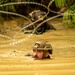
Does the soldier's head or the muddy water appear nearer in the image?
the muddy water

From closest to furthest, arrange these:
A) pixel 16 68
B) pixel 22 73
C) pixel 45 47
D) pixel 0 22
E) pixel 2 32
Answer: pixel 22 73, pixel 16 68, pixel 45 47, pixel 2 32, pixel 0 22

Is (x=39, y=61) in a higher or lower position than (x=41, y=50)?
lower

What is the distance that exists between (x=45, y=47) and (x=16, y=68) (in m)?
1.13

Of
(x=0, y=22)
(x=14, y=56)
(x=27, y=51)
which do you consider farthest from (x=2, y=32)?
(x=14, y=56)

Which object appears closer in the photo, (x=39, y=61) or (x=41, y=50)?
(x=39, y=61)

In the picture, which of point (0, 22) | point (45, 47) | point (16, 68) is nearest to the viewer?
point (16, 68)

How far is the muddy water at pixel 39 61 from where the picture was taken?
551 centimetres

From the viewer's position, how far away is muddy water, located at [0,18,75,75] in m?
5.51

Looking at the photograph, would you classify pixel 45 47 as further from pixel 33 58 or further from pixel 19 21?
pixel 19 21

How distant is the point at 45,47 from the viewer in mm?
6684

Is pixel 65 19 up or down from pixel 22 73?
up

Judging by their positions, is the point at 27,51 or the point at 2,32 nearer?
the point at 27,51

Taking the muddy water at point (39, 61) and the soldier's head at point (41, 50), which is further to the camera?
the soldier's head at point (41, 50)

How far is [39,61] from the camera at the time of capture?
647 cm
